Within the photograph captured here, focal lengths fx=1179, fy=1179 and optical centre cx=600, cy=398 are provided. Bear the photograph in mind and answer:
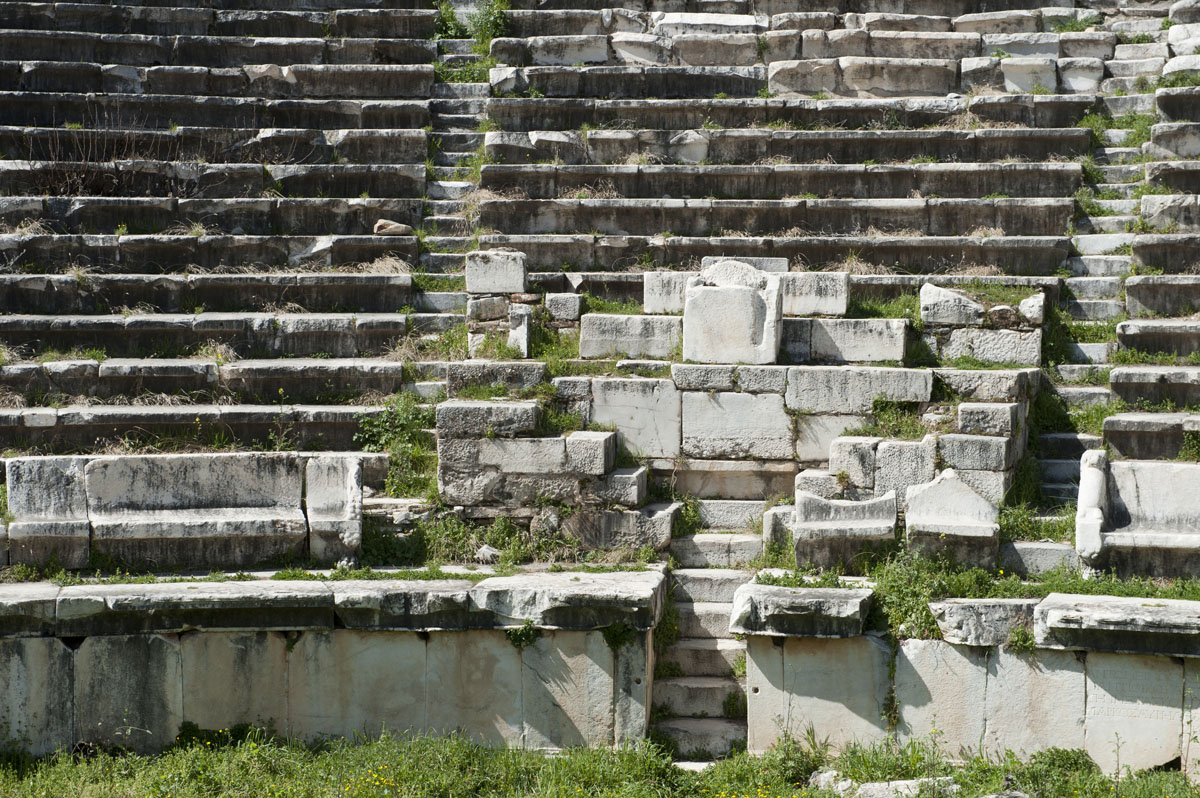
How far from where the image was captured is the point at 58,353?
10367 millimetres

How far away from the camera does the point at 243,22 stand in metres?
14.1

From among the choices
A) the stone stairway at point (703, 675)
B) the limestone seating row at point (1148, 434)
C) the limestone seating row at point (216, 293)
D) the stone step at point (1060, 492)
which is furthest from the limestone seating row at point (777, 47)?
the stone stairway at point (703, 675)

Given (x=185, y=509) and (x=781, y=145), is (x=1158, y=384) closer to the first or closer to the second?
(x=781, y=145)

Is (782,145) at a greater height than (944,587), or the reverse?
(782,145)

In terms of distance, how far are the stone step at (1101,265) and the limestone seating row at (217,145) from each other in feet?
21.5

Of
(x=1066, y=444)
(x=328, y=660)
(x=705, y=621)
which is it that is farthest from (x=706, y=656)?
(x=1066, y=444)

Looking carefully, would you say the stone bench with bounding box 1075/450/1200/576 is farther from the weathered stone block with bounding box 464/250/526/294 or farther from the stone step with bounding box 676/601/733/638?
the weathered stone block with bounding box 464/250/526/294

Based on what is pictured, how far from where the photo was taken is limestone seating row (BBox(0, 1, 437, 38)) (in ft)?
45.6

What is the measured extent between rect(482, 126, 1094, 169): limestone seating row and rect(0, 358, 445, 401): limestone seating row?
3.25 m

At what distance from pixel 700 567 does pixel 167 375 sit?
4918mm

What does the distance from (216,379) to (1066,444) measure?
6.91 metres

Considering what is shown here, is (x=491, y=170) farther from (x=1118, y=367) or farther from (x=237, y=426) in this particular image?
(x=1118, y=367)

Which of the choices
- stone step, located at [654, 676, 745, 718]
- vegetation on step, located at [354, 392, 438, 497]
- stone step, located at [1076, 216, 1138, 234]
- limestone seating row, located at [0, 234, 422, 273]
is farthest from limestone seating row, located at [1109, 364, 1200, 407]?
limestone seating row, located at [0, 234, 422, 273]

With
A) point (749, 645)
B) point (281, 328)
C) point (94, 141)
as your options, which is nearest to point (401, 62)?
point (94, 141)
